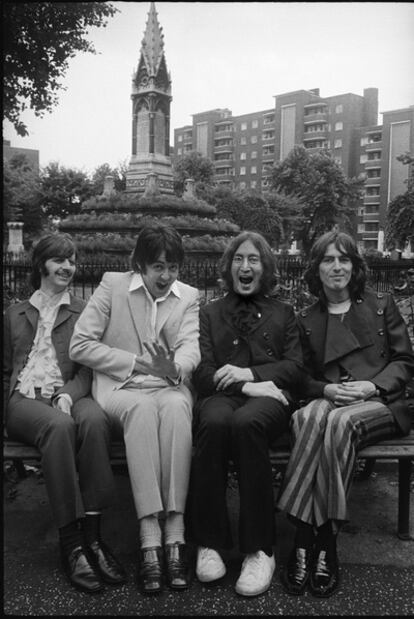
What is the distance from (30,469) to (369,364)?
250 cm

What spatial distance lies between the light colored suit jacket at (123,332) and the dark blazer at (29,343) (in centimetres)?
12

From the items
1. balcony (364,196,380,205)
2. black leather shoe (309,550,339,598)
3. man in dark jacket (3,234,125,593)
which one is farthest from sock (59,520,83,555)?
balcony (364,196,380,205)

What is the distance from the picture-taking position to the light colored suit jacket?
10.9 ft

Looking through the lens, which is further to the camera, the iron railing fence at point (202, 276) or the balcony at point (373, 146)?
the balcony at point (373, 146)

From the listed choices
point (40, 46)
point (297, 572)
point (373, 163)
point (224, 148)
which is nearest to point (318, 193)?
point (373, 163)

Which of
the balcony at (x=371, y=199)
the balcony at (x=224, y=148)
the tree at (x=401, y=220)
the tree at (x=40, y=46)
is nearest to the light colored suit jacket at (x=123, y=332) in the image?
the tree at (x=40, y=46)

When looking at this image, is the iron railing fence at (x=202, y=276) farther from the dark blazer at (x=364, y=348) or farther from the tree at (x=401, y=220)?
the tree at (x=401, y=220)

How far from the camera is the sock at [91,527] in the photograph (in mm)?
2893

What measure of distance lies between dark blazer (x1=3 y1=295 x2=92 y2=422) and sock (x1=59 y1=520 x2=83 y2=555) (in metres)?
0.79

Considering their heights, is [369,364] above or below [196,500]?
above

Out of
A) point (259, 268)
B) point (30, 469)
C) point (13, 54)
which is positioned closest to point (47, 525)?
point (30, 469)

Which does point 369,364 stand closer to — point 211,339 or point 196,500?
point 211,339

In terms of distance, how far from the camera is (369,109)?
262 feet

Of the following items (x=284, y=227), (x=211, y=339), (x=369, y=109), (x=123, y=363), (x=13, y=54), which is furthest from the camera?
(x=369, y=109)
